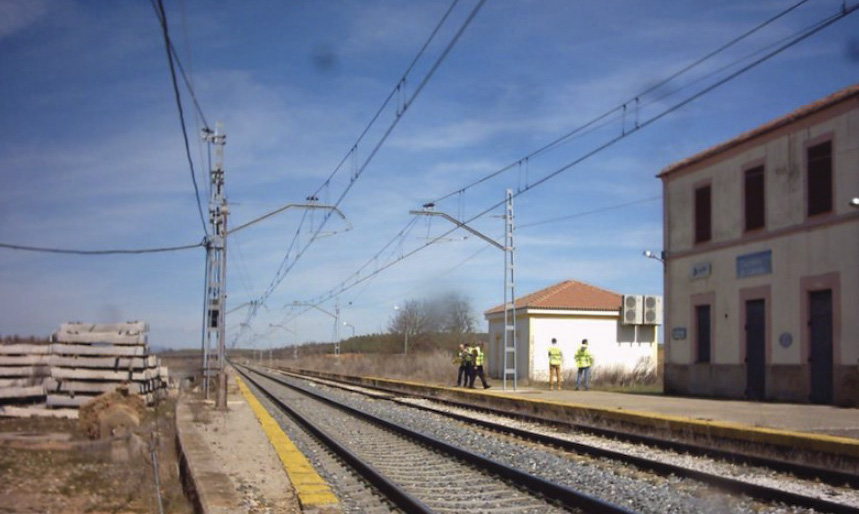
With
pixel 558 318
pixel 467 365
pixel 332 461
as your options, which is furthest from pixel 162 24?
pixel 558 318

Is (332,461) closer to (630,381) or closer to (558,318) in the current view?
(630,381)

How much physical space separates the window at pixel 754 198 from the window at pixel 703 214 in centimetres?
193

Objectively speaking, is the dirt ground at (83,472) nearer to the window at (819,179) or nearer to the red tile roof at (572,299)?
the window at (819,179)

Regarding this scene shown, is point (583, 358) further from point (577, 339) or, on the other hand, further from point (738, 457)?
point (738, 457)

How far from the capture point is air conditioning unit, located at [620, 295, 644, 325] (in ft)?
136

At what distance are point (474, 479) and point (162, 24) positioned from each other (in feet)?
21.6

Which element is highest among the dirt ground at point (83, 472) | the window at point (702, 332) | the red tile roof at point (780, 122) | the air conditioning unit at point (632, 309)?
the red tile roof at point (780, 122)

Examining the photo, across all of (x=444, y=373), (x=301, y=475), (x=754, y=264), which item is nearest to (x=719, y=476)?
Answer: (x=301, y=475)

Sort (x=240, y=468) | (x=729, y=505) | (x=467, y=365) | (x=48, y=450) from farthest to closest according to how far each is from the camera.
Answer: (x=467, y=365) < (x=48, y=450) < (x=240, y=468) < (x=729, y=505)

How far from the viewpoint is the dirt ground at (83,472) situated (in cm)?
980

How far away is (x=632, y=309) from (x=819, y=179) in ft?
67.4

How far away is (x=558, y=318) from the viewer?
4316cm

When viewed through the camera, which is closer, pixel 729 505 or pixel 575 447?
pixel 729 505

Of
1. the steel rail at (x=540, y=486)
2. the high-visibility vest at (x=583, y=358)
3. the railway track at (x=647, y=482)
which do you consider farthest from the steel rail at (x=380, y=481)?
the high-visibility vest at (x=583, y=358)
